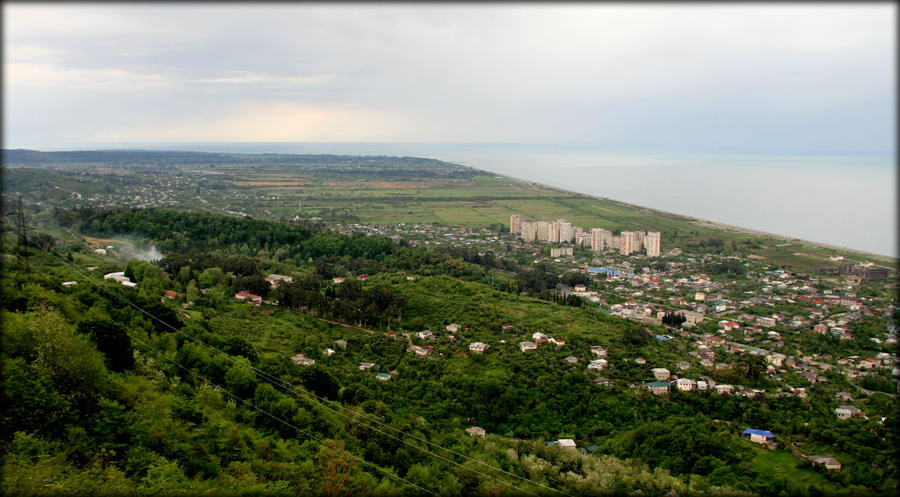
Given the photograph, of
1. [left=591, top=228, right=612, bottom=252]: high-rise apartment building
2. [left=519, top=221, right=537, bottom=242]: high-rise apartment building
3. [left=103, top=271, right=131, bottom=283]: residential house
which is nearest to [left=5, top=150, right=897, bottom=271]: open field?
[left=591, top=228, right=612, bottom=252]: high-rise apartment building

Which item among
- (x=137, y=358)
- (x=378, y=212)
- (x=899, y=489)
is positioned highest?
(x=378, y=212)

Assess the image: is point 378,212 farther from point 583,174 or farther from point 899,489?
point 583,174

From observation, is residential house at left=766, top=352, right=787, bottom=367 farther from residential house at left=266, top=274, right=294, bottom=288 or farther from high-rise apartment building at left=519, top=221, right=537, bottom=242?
high-rise apartment building at left=519, top=221, right=537, bottom=242

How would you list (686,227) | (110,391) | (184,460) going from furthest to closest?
(686,227)
(110,391)
(184,460)

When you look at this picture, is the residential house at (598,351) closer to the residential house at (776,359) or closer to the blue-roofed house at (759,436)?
the blue-roofed house at (759,436)

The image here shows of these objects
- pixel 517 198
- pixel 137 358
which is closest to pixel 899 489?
pixel 137 358

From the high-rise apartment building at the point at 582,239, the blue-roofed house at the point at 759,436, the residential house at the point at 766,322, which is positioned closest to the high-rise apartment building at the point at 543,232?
the high-rise apartment building at the point at 582,239
